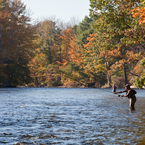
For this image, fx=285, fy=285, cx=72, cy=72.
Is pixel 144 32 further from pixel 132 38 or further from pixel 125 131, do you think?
pixel 125 131

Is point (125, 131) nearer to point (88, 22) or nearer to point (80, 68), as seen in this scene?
point (80, 68)

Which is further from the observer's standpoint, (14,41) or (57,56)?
(57,56)

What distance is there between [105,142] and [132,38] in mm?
22183

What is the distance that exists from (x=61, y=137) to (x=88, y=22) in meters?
94.2

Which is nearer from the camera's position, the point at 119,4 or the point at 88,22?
the point at 119,4

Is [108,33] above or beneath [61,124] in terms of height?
above

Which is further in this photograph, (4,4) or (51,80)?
(51,80)

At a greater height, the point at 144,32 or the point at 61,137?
the point at 144,32

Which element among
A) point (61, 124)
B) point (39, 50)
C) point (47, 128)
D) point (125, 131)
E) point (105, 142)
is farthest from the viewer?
point (39, 50)

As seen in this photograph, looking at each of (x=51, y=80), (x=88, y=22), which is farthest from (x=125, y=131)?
(x=88, y=22)

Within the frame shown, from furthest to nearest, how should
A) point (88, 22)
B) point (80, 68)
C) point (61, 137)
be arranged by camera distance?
1. point (88, 22)
2. point (80, 68)
3. point (61, 137)

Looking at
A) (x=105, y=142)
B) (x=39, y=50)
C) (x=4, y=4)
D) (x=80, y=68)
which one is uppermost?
(x=4, y=4)

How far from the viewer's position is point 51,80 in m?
91.1

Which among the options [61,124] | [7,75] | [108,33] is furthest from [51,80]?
[61,124]
